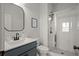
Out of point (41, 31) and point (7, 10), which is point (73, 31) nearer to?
point (41, 31)

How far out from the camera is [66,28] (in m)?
1.49

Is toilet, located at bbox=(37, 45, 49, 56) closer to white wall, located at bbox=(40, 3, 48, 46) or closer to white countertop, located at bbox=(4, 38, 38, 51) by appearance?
white wall, located at bbox=(40, 3, 48, 46)

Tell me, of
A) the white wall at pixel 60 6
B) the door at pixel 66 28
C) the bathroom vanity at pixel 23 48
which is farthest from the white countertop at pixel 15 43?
the white wall at pixel 60 6

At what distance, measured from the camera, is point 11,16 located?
135 cm

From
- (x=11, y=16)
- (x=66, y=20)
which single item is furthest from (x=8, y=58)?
(x=66, y=20)

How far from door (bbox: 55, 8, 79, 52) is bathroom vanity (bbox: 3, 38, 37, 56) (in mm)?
473

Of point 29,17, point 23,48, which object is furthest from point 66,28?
point 23,48

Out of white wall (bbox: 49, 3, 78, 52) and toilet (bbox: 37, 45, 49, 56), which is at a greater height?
white wall (bbox: 49, 3, 78, 52)

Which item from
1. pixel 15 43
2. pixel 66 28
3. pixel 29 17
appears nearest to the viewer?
pixel 15 43

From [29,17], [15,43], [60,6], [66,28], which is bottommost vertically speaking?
[15,43]

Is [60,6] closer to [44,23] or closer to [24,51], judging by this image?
[44,23]

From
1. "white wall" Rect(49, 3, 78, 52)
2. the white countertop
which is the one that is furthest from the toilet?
"white wall" Rect(49, 3, 78, 52)

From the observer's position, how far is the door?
1423mm

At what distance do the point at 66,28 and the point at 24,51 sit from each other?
2.78ft
